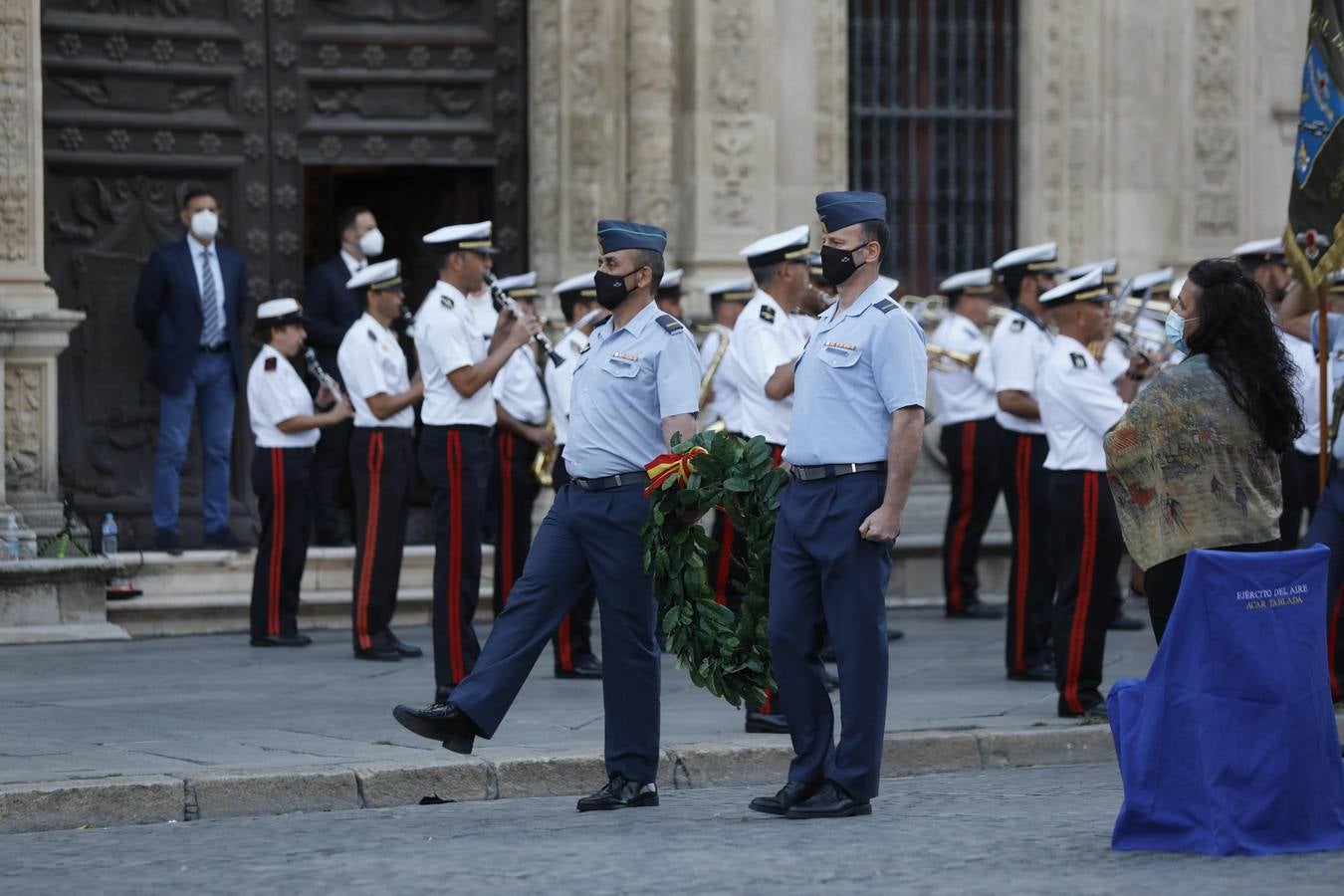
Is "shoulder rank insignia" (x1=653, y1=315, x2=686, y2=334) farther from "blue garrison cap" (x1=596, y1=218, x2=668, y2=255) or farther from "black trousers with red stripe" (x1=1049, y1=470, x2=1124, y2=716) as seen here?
"black trousers with red stripe" (x1=1049, y1=470, x2=1124, y2=716)

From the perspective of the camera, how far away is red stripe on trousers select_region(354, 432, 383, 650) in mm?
12883

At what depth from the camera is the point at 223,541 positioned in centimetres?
1488

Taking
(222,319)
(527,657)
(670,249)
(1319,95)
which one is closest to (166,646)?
(222,319)

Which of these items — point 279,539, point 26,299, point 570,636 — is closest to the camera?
point 570,636

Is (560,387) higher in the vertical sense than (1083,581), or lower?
higher

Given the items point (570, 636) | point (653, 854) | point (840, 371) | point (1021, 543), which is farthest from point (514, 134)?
point (653, 854)

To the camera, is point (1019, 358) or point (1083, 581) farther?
point (1019, 358)

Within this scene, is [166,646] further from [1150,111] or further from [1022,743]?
[1150,111]

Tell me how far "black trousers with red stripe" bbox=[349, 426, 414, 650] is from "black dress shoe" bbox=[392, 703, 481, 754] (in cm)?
463

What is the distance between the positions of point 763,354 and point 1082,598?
203 cm

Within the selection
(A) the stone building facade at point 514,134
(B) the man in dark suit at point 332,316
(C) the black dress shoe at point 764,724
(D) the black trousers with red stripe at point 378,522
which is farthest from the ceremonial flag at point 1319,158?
(B) the man in dark suit at point 332,316

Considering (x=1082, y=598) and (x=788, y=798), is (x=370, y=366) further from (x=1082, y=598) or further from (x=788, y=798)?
(x=788, y=798)

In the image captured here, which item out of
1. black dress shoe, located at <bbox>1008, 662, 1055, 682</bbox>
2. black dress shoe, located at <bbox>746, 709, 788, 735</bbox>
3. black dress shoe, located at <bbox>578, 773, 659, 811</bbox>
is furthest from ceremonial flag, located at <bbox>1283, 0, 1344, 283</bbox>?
black dress shoe, located at <bbox>578, 773, 659, 811</bbox>

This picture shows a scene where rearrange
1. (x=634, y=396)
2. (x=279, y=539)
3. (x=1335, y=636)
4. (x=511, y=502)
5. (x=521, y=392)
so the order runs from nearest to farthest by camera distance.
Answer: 1. (x=634, y=396)
2. (x=1335, y=636)
3. (x=511, y=502)
4. (x=521, y=392)
5. (x=279, y=539)
